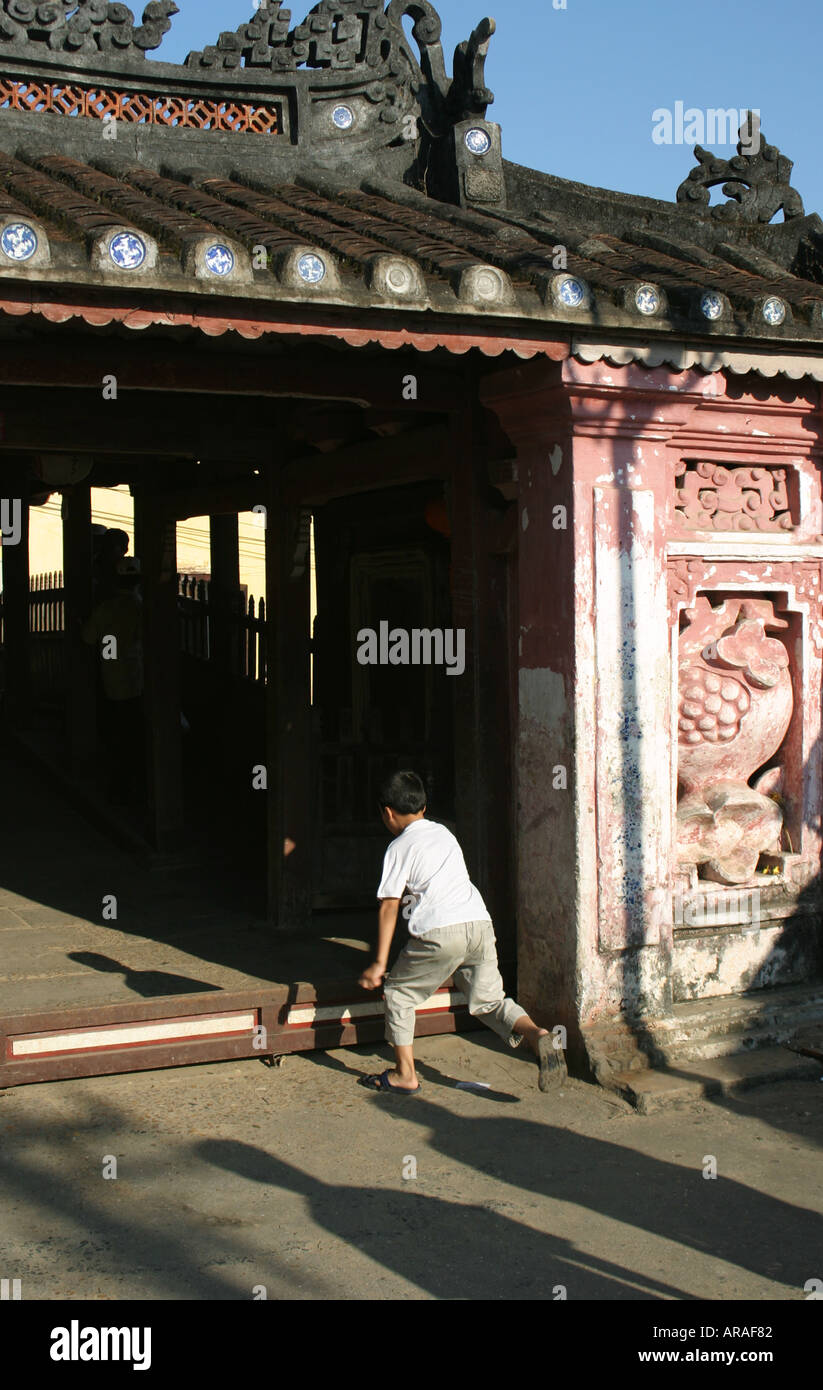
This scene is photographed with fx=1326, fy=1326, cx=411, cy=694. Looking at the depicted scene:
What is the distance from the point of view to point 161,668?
1046cm

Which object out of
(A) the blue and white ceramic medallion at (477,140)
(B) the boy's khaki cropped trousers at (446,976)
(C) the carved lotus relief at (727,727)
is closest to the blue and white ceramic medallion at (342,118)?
(A) the blue and white ceramic medallion at (477,140)

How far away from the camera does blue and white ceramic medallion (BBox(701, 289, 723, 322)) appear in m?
5.86

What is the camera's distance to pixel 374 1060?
638cm

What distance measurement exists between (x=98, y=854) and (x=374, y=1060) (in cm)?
513

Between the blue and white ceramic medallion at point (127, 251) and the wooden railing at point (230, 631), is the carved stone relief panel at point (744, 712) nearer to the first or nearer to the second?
the blue and white ceramic medallion at point (127, 251)

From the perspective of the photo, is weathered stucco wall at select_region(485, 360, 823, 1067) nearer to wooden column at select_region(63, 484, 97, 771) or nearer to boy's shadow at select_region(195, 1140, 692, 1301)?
boy's shadow at select_region(195, 1140, 692, 1301)

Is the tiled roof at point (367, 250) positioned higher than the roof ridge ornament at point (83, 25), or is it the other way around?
the roof ridge ornament at point (83, 25)

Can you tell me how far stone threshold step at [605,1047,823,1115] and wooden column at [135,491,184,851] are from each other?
214 inches

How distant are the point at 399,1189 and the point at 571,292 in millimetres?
3676

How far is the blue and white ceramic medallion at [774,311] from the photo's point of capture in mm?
6023

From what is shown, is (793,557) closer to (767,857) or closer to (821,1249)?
(767,857)

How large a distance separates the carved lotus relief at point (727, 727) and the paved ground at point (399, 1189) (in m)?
1.20

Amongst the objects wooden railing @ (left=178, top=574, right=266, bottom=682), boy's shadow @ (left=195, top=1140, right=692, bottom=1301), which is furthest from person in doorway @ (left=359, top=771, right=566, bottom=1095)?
wooden railing @ (left=178, top=574, right=266, bottom=682)
